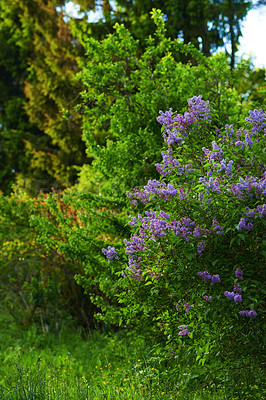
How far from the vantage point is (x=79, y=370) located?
212 inches

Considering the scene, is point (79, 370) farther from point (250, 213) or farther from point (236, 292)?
point (250, 213)

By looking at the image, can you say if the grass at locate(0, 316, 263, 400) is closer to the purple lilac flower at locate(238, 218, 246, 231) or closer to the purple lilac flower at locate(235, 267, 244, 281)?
the purple lilac flower at locate(235, 267, 244, 281)

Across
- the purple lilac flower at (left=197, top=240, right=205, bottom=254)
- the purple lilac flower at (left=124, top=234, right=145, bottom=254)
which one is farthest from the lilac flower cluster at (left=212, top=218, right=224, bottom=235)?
the purple lilac flower at (left=124, top=234, right=145, bottom=254)

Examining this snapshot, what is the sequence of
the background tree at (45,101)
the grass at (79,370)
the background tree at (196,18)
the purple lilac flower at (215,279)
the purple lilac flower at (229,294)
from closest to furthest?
the purple lilac flower at (229,294), the purple lilac flower at (215,279), the grass at (79,370), the background tree at (196,18), the background tree at (45,101)

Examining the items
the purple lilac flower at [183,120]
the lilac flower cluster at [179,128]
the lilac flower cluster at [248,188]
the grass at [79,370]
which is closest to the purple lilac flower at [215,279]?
the lilac flower cluster at [248,188]

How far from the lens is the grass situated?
406cm

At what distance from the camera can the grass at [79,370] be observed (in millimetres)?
4060

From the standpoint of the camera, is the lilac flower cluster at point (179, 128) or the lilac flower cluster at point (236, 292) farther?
the lilac flower cluster at point (179, 128)

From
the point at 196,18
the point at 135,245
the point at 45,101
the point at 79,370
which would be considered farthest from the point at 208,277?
the point at 45,101

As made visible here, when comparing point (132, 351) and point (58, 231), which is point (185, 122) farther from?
point (132, 351)

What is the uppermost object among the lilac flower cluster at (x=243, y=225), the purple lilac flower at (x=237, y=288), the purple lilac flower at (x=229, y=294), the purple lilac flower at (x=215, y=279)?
the lilac flower cluster at (x=243, y=225)

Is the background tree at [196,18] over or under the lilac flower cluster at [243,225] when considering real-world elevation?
over

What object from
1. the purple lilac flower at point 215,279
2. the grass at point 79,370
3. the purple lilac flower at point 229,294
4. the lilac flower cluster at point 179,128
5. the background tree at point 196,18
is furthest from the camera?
the background tree at point 196,18

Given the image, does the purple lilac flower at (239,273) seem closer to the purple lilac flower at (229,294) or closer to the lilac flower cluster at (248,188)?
the purple lilac flower at (229,294)
